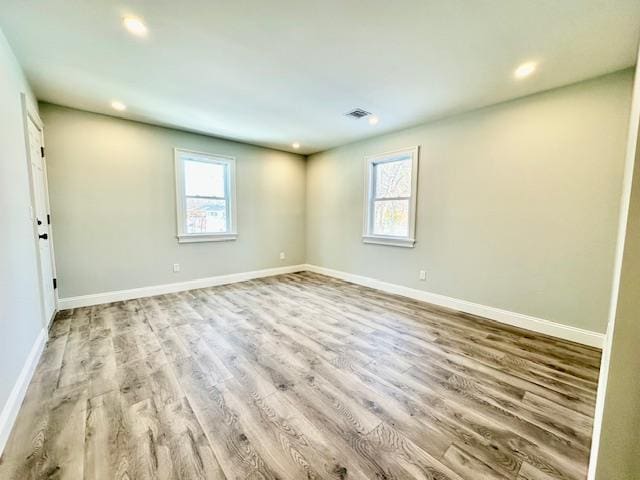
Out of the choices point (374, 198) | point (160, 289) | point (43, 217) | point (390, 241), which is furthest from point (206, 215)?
point (390, 241)

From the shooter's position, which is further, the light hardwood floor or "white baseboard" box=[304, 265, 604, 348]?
"white baseboard" box=[304, 265, 604, 348]

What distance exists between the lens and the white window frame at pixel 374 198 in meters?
3.80

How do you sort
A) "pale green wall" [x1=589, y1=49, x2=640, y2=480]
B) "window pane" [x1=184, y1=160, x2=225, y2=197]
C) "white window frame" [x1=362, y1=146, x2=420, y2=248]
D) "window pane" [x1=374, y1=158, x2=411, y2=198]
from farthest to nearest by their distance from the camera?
"window pane" [x1=184, y1=160, x2=225, y2=197] < "window pane" [x1=374, y1=158, x2=411, y2=198] < "white window frame" [x1=362, y1=146, x2=420, y2=248] < "pale green wall" [x1=589, y1=49, x2=640, y2=480]

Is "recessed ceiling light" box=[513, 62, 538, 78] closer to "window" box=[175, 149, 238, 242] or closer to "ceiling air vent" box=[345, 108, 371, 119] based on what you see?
"ceiling air vent" box=[345, 108, 371, 119]

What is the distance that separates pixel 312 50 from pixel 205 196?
10.2ft

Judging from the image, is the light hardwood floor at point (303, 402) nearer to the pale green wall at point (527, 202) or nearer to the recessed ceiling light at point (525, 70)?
the pale green wall at point (527, 202)

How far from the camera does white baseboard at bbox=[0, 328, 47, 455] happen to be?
139cm

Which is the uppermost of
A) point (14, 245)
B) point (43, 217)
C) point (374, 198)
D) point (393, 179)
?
point (393, 179)

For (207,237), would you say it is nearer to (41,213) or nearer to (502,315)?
(41,213)

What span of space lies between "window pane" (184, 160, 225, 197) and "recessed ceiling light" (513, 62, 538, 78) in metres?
4.18

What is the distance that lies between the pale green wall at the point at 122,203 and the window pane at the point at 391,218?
237 centimetres

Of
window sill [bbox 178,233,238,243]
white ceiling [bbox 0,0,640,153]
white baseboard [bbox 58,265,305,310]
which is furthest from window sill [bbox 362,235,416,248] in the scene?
window sill [bbox 178,233,238,243]

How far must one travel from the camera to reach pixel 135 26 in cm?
184

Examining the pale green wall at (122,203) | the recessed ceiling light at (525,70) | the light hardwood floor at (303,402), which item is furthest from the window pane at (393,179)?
the pale green wall at (122,203)
